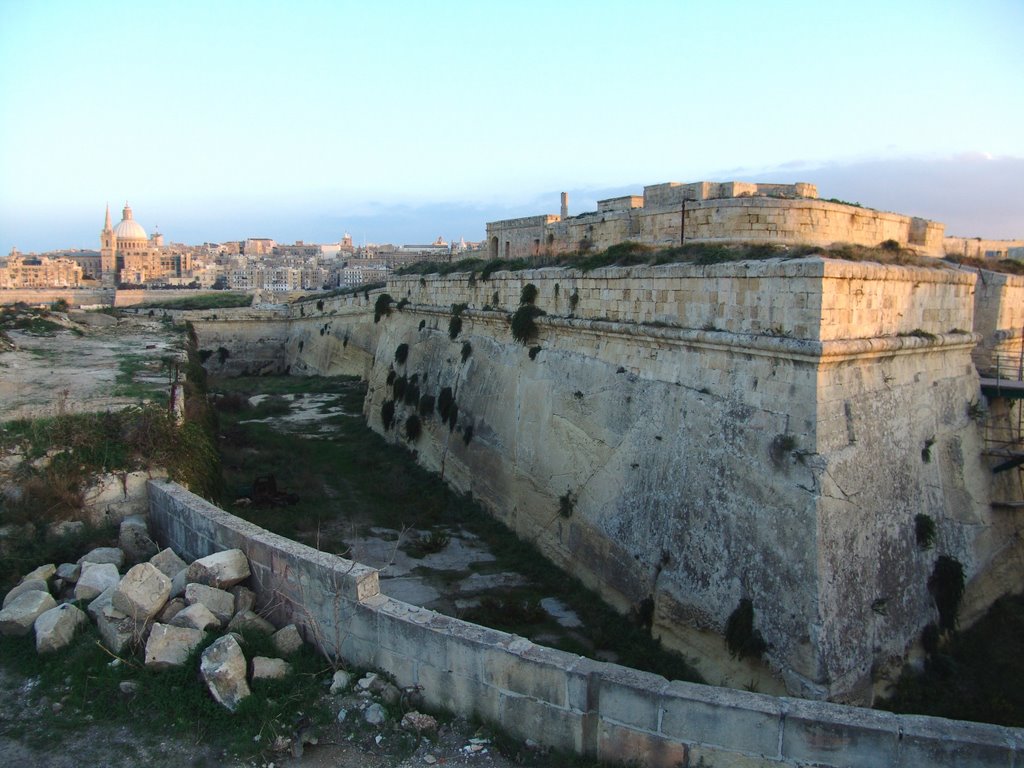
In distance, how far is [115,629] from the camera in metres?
5.03

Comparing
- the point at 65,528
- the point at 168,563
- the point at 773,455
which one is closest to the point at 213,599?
the point at 168,563

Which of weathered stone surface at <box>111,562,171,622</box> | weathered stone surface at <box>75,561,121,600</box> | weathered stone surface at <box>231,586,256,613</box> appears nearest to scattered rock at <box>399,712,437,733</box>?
weathered stone surface at <box>231,586,256,613</box>

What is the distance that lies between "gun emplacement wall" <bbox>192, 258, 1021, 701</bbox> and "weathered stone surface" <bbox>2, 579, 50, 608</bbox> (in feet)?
18.2

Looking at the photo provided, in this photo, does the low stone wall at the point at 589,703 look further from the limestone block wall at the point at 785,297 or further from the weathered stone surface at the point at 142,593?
the limestone block wall at the point at 785,297

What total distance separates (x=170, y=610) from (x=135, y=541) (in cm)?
186

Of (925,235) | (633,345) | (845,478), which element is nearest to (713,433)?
(845,478)

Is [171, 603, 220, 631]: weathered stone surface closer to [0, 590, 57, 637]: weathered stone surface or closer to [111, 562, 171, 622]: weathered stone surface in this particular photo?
[111, 562, 171, 622]: weathered stone surface

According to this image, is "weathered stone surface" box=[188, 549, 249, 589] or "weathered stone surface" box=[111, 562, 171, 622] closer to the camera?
"weathered stone surface" box=[111, 562, 171, 622]

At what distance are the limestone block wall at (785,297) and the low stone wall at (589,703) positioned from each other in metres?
3.45

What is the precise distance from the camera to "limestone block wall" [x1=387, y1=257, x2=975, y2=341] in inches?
253

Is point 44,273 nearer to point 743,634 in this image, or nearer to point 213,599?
point 213,599

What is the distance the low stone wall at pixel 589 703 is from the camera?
3.79 m

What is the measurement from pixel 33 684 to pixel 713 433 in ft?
19.7

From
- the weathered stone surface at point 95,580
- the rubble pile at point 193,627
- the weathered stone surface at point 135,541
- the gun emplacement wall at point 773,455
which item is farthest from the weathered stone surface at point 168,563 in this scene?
the gun emplacement wall at point 773,455
